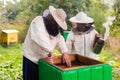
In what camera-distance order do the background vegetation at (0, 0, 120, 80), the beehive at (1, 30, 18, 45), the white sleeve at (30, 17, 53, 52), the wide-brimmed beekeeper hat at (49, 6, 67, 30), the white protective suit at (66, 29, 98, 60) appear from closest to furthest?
the white sleeve at (30, 17, 53, 52) → the wide-brimmed beekeeper hat at (49, 6, 67, 30) → the white protective suit at (66, 29, 98, 60) → the background vegetation at (0, 0, 120, 80) → the beehive at (1, 30, 18, 45)

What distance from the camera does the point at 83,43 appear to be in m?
2.84

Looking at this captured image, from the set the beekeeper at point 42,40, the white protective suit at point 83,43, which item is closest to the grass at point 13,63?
the white protective suit at point 83,43

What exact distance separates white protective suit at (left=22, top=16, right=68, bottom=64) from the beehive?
11.0 ft

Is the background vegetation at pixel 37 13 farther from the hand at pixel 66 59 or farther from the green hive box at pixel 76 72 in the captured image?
the green hive box at pixel 76 72

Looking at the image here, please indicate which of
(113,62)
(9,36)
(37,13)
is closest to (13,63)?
(9,36)

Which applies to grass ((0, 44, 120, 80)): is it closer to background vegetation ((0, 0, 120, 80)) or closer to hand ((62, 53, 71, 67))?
background vegetation ((0, 0, 120, 80))

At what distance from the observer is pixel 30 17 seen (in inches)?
261

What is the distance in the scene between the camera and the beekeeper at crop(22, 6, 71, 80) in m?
2.29

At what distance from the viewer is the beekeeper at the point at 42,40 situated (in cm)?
229

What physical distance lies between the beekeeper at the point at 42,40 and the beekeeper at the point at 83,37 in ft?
1.13

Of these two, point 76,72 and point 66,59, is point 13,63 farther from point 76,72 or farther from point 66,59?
point 76,72

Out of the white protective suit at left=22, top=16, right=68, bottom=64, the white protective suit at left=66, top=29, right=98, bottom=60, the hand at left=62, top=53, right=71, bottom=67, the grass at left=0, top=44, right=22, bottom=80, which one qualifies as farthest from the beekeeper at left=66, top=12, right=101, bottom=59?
the grass at left=0, top=44, right=22, bottom=80

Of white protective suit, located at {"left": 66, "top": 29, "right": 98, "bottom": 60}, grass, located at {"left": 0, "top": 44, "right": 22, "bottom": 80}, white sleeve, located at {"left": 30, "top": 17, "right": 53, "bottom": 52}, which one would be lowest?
grass, located at {"left": 0, "top": 44, "right": 22, "bottom": 80}

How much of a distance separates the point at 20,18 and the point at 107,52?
2.39 metres
